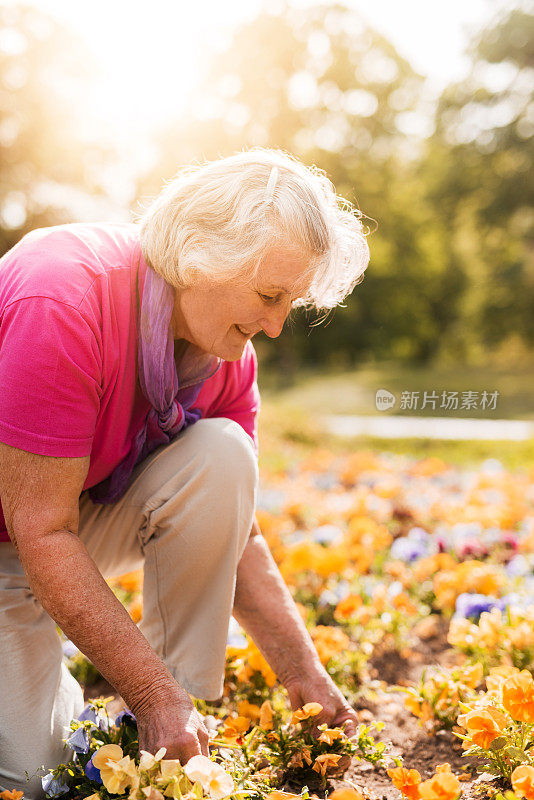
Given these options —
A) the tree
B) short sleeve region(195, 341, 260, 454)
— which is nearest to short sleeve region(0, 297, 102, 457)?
short sleeve region(195, 341, 260, 454)

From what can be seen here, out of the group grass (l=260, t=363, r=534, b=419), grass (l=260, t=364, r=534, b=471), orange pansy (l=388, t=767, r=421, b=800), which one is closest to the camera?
orange pansy (l=388, t=767, r=421, b=800)

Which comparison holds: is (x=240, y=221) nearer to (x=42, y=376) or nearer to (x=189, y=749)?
(x=42, y=376)

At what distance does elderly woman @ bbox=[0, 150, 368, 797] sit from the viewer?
1349 millimetres

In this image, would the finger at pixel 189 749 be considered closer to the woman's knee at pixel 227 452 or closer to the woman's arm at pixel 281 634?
the woman's arm at pixel 281 634

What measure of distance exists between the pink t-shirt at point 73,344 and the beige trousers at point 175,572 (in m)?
0.12

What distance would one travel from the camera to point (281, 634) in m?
1.75

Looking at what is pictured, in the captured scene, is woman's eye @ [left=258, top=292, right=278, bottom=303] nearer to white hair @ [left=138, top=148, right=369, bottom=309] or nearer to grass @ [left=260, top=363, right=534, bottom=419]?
white hair @ [left=138, top=148, right=369, bottom=309]

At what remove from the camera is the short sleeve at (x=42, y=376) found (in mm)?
1350

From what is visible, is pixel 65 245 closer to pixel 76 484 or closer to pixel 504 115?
pixel 76 484

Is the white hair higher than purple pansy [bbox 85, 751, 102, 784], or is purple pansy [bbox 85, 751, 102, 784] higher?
the white hair

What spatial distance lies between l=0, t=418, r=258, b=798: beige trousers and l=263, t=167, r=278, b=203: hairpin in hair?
54 cm

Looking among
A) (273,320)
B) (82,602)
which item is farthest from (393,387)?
(82,602)

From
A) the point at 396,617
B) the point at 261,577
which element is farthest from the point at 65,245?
the point at 396,617

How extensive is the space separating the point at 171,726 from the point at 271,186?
104 centimetres
